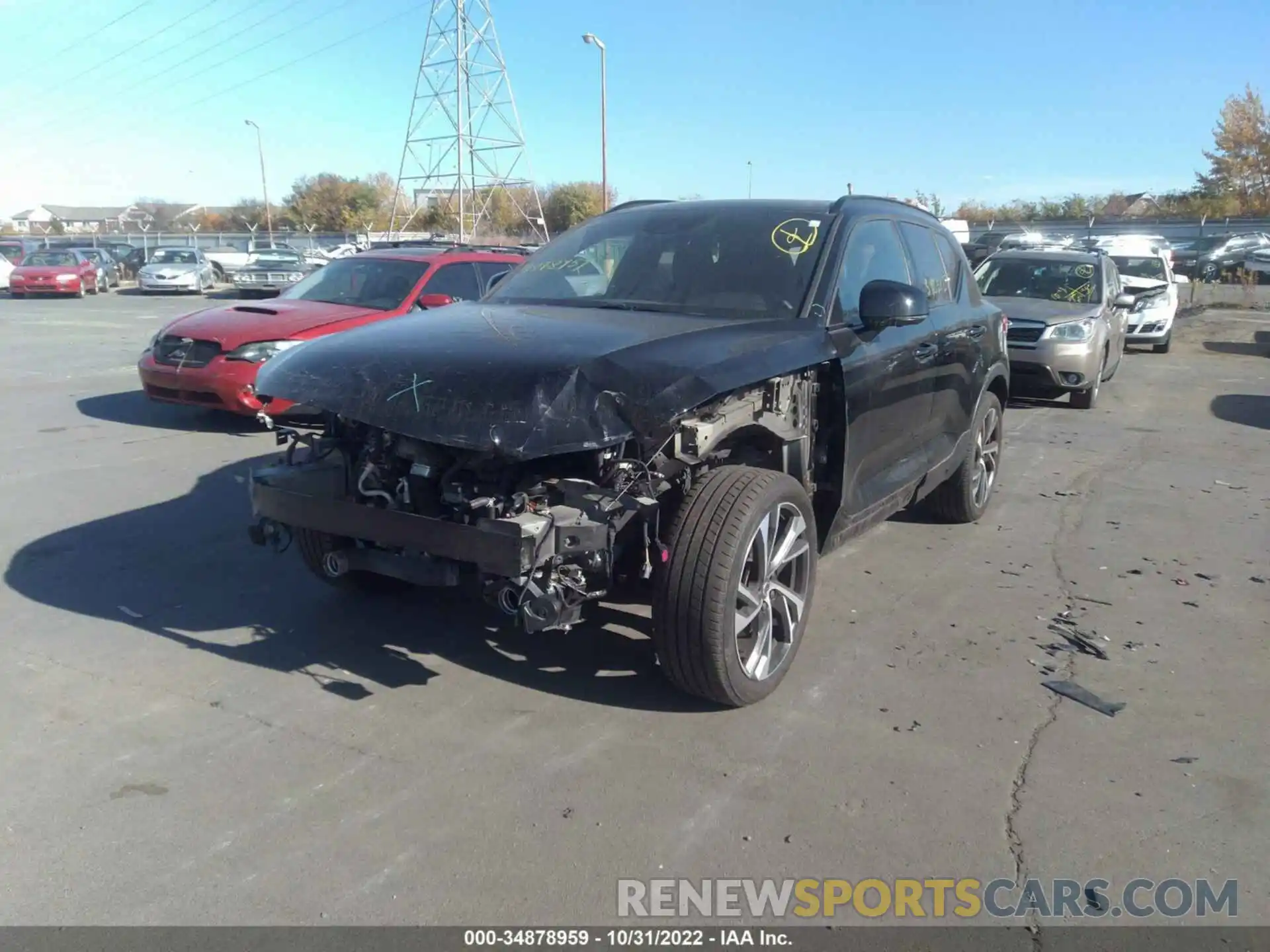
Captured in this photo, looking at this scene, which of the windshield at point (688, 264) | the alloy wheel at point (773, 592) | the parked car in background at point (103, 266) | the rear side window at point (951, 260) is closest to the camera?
the alloy wheel at point (773, 592)

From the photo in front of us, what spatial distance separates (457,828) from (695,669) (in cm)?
104

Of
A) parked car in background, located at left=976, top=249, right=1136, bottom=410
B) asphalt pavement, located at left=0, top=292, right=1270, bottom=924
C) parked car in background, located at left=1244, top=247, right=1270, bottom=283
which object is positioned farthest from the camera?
parked car in background, located at left=1244, top=247, right=1270, bottom=283

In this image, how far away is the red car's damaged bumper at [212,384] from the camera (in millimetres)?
8750

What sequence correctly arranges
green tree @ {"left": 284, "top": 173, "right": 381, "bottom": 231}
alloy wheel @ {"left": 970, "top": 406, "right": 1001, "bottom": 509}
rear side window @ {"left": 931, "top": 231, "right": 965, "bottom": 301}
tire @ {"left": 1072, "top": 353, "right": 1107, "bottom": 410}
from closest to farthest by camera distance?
rear side window @ {"left": 931, "top": 231, "right": 965, "bottom": 301}, alloy wheel @ {"left": 970, "top": 406, "right": 1001, "bottom": 509}, tire @ {"left": 1072, "top": 353, "right": 1107, "bottom": 410}, green tree @ {"left": 284, "top": 173, "right": 381, "bottom": 231}

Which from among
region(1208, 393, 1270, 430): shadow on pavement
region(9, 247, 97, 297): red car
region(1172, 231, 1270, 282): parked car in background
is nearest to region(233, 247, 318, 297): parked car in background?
region(9, 247, 97, 297): red car

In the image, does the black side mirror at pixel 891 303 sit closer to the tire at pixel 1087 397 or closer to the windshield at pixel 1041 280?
the tire at pixel 1087 397

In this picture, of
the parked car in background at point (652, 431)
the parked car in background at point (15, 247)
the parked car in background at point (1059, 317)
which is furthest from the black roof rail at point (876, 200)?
the parked car in background at point (15, 247)

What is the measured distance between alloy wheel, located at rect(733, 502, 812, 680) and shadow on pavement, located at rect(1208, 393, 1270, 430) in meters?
8.61

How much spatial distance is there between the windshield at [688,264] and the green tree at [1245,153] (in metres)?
62.6

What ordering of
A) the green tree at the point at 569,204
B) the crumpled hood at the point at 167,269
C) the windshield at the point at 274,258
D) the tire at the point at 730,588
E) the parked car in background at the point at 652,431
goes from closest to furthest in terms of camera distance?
the parked car in background at the point at 652,431 < the tire at the point at 730,588 < the windshield at the point at 274,258 < the crumpled hood at the point at 167,269 < the green tree at the point at 569,204

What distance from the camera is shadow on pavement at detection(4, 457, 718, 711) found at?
4.22 metres

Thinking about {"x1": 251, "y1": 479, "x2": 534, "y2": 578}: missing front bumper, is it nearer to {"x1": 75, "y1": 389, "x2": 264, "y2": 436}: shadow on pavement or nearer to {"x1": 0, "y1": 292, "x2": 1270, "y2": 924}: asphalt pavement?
{"x1": 0, "y1": 292, "x2": 1270, "y2": 924}: asphalt pavement

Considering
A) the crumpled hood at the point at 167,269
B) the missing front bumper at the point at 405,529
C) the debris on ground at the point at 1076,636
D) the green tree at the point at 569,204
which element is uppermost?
the green tree at the point at 569,204

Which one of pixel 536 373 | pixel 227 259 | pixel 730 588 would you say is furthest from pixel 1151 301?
pixel 227 259
